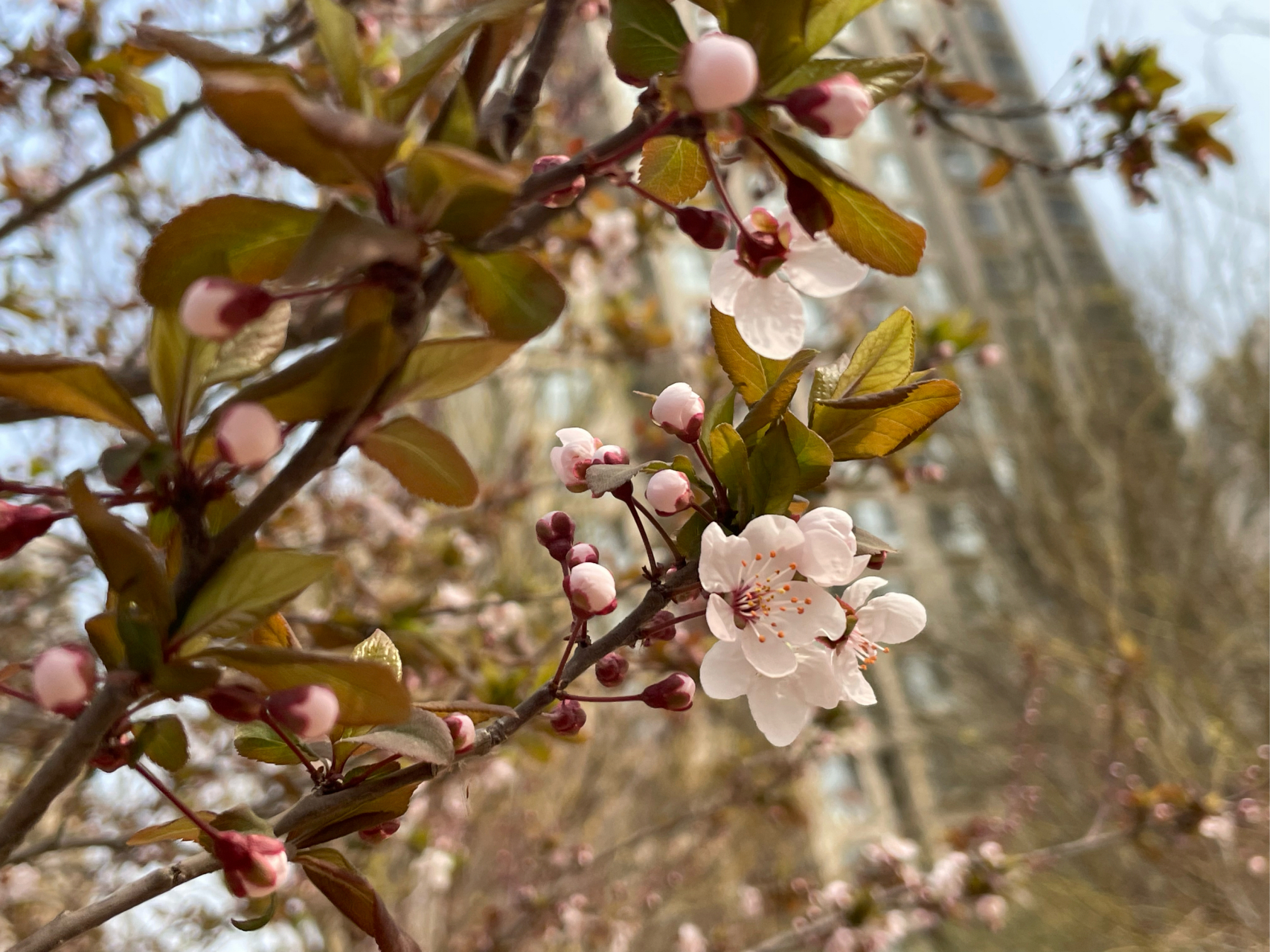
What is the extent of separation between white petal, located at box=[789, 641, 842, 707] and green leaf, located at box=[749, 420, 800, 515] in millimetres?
89

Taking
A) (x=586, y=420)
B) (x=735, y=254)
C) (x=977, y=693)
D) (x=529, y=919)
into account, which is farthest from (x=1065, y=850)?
(x=977, y=693)

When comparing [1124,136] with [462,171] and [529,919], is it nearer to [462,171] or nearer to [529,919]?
[462,171]

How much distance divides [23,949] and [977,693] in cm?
578

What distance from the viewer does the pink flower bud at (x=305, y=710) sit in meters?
0.34

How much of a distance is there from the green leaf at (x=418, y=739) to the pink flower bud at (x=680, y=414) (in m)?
0.20

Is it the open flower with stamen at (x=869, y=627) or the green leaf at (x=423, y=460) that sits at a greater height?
the green leaf at (x=423, y=460)

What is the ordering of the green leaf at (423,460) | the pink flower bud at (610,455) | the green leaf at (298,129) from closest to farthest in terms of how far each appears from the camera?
the green leaf at (298,129), the green leaf at (423,460), the pink flower bud at (610,455)

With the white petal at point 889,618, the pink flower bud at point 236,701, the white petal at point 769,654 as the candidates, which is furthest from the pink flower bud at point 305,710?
the white petal at point 889,618

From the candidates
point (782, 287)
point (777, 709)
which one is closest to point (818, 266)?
point (782, 287)

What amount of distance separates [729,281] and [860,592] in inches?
8.2

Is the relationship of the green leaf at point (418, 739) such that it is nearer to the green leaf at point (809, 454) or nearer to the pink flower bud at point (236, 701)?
the pink flower bud at point (236, 701)

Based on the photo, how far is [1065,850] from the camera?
1645 mm

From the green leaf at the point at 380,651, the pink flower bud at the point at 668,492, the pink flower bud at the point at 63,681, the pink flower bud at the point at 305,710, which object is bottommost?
the pink flower bud at the point at 305,710

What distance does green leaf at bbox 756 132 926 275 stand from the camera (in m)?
0.36
